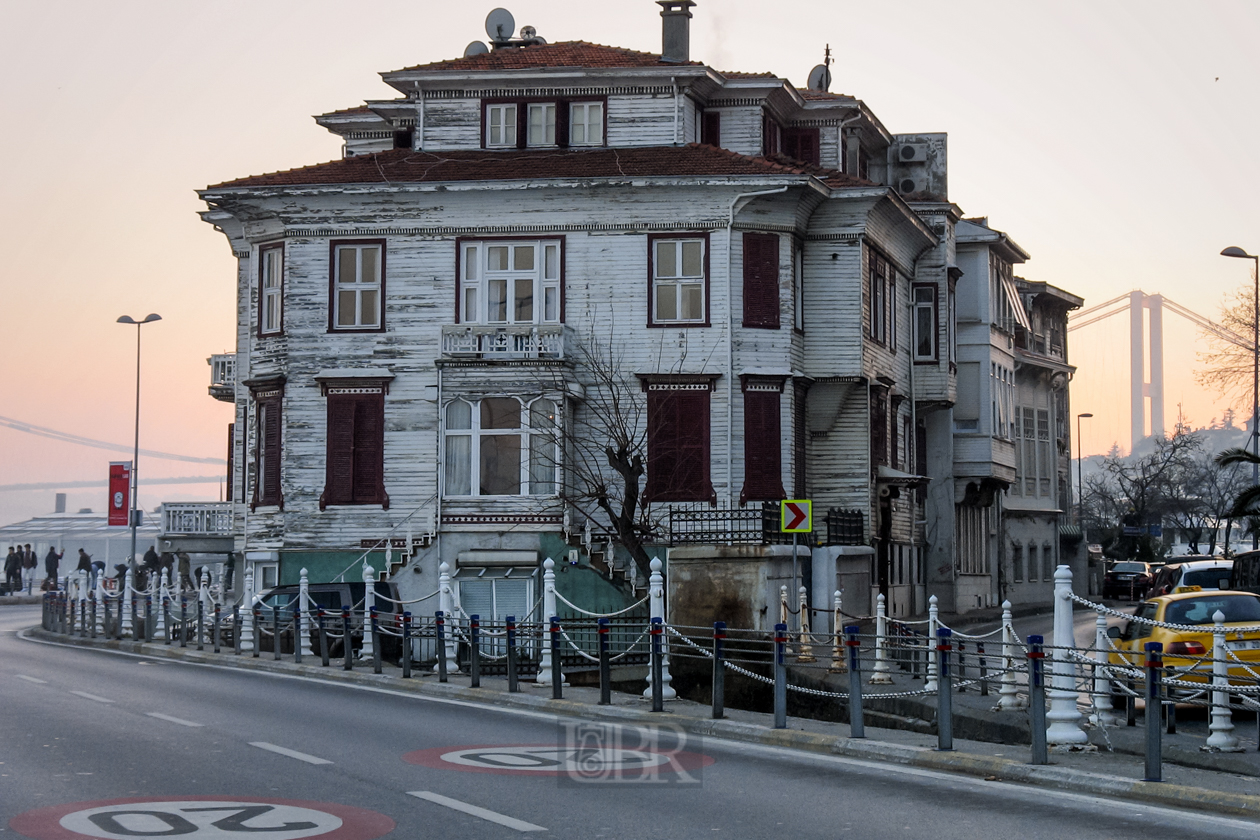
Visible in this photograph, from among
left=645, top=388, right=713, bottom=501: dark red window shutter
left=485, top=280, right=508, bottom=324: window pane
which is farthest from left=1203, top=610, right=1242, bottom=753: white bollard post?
left=485, top=280, right=508, bottom=324: window pane

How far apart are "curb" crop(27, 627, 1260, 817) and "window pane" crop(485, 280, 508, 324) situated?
1258 cm

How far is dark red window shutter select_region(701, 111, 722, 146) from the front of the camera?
4022 centimetres

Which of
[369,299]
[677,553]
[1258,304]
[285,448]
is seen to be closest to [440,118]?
[369,299]

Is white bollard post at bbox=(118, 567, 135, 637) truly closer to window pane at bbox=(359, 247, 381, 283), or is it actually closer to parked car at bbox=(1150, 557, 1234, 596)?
window pane at bbox=(359, 247, 381, 283)

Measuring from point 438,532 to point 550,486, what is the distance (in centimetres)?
258

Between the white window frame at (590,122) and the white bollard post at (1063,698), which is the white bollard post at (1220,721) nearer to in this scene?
the white bollard post at (1063,698)

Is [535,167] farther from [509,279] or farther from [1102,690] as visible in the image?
[1102,690]

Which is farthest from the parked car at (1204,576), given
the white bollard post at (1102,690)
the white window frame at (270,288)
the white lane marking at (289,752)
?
the white lane marking at (289,752)

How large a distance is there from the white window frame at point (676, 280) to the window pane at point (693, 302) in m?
0.02

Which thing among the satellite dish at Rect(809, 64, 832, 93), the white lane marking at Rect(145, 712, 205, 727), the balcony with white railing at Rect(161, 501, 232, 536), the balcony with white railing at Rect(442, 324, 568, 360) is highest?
the satellite dish at Rect(809, 64, 832, 93)

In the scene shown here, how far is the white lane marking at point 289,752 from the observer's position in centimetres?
1377

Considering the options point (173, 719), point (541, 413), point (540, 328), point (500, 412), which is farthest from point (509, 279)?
point (173, 719)

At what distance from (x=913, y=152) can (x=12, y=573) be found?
40.2 metres

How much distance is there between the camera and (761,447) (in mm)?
36094
